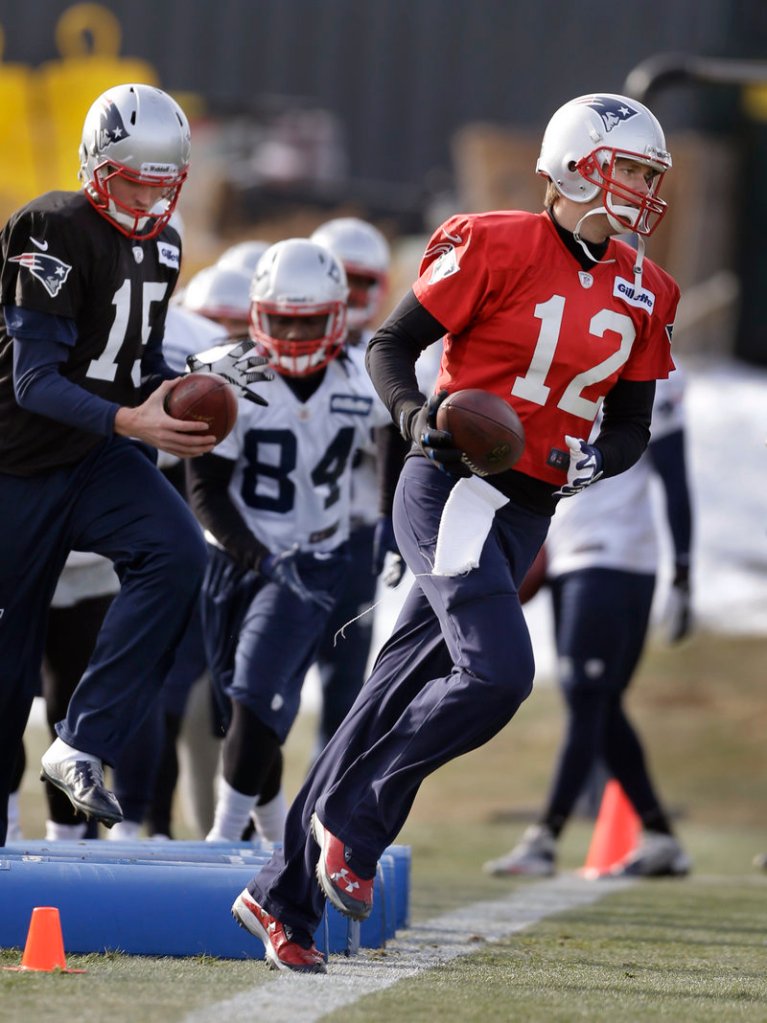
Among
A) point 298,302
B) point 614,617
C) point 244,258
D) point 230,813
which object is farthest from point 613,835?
point 298,302

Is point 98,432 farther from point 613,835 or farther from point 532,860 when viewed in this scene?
point 613,835

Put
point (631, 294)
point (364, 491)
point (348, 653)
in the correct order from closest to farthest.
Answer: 1. point (631, 294)
2. point (348, 653)
3. point (364, 491)

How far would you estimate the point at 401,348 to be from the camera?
4.00m

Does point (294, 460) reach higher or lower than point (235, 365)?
lower

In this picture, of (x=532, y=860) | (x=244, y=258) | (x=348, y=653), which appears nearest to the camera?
(x=348, y=653)

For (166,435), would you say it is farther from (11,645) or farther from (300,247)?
(300,247)

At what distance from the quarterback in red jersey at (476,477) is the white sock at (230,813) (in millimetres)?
1465

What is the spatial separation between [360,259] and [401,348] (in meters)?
3.31

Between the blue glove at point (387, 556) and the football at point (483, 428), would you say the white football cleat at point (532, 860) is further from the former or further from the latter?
the football at point (483, 428)

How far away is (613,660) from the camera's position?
7.15 meters

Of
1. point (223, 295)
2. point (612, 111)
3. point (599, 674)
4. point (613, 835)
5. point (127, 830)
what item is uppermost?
point (612, 111)

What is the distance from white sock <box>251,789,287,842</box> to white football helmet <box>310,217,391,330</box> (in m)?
1.90

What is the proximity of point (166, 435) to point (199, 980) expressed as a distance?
1.27m

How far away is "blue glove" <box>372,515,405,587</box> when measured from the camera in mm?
5332
